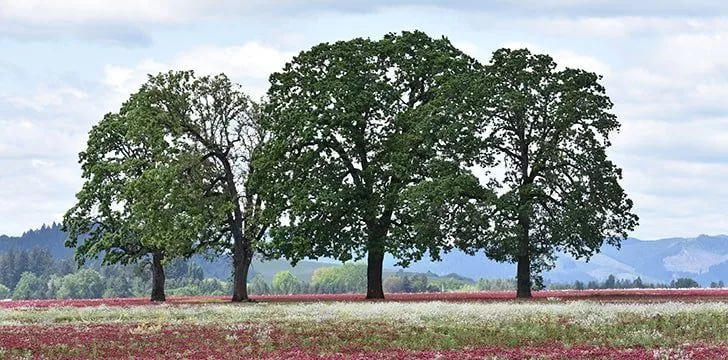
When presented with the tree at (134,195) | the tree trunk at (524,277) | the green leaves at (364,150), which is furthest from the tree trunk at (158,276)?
the tree trunk at (524,277)

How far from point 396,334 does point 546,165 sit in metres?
36.0

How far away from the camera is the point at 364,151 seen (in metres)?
72.6

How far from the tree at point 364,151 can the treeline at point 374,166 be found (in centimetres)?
12

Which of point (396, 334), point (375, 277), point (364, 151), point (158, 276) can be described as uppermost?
point (364, 151)

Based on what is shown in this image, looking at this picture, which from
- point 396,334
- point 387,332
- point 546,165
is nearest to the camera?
point 396,334

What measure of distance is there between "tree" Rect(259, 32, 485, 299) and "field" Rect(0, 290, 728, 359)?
69.8ft

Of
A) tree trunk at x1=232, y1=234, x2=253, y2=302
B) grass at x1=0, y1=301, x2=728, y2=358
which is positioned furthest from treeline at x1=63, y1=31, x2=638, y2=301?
grass at x1=0, y1=301, x2=728, y2=358

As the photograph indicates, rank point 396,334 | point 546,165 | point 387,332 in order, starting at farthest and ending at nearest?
point 546,165 → point 387,332 → point 396,334

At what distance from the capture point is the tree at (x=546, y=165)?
66.8 metres

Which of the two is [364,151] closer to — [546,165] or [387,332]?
[546,165]

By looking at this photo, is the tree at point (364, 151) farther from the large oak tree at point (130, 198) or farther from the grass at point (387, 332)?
the grass at point (387, 332)

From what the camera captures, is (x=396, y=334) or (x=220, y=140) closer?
(x=396, y=334)

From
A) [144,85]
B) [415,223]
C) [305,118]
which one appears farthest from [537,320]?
[144,85]

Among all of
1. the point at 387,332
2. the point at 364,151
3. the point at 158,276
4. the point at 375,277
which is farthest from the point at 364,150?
the point at 387,332
